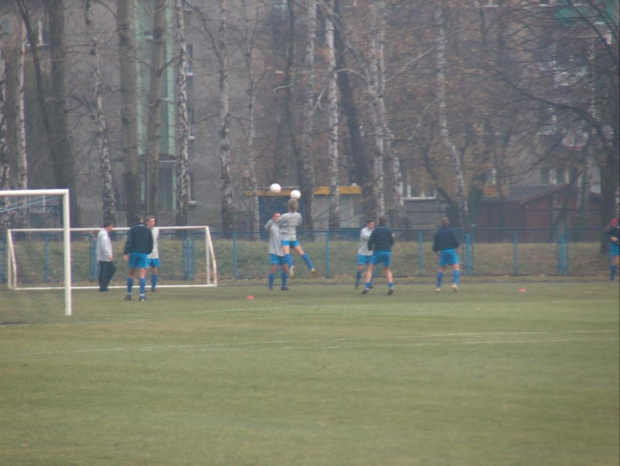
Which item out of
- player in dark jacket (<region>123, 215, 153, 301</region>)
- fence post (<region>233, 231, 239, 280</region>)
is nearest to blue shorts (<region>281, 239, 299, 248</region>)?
player in dark jacket (<region>123, 215, 153, 301</region>)

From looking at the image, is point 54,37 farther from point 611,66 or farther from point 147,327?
point 147,327

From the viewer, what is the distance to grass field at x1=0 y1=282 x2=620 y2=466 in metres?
7.62

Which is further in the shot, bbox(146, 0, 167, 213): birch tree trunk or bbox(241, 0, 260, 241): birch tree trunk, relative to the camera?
bbox(241, 0, 260, 241): birch tree trunk

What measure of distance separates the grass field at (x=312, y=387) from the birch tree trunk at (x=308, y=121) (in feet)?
68.8

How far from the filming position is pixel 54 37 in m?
34.9

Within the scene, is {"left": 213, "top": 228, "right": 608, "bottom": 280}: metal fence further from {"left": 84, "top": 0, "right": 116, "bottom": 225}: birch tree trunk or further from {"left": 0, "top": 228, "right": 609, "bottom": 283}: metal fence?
{"left": 84, "top": 0, "right": 116, "bottom": 225}: birch tree trunk

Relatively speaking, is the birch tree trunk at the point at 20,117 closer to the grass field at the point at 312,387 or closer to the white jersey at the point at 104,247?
the white jersey at the point at 104,247

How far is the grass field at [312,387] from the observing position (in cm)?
762

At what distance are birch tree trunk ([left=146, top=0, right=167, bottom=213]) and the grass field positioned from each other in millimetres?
16985

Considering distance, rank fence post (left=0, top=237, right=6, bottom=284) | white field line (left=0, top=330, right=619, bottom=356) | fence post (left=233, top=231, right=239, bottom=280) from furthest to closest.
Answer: fence post (left=233, top=231, right=239, bottom=280) < fence post (left=0, top=237, right=6, bottom=284) < white field line (left=0, top=330, right=619, bottom=356)

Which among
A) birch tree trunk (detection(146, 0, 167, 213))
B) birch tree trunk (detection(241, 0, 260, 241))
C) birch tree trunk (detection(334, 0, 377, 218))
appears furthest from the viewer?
birch tree trunk (detection(334, 0, 377, 218))

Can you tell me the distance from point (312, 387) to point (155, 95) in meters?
26.6

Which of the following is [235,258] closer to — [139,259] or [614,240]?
[139,259]

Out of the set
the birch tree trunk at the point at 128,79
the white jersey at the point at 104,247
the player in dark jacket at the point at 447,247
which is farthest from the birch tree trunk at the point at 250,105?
the player in dark jacket at the point at 447,247
